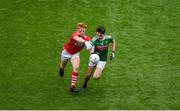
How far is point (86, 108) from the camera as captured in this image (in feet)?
56.9

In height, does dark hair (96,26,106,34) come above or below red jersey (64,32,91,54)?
above

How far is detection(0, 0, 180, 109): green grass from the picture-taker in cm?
1784

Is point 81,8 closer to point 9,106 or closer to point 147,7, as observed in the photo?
point 147,7

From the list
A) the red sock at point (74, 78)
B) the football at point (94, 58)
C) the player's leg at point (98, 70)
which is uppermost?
the football at point (94, 58)

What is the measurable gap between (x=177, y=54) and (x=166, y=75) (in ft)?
4.87

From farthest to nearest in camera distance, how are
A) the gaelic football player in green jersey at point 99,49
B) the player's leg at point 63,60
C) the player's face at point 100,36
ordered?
the player's leg at point 63,60
the gaelic football player in green jersey at point 99,49
the player's face at point 100,36

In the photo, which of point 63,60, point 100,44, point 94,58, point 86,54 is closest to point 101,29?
point 100,44

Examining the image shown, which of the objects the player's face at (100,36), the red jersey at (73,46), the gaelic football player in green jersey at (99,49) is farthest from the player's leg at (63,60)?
the player's face at (100,36)

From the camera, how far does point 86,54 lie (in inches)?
807

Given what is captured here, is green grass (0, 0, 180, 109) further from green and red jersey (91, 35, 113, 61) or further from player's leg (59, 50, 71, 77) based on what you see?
green and red jersey (91, 35, 113, 61)

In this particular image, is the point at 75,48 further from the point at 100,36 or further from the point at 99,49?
the point at 100,36

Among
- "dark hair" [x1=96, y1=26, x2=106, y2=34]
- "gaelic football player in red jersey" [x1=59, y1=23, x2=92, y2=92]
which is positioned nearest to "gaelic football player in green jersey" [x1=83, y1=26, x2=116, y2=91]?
"dark hair" [x1=96, y1=26, x2=106, y2=34]

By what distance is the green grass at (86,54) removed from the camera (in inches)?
703

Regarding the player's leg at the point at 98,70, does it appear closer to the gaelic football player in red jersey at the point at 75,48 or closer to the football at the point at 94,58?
the football at the point at 94,58
